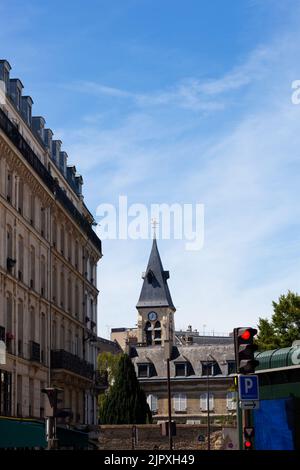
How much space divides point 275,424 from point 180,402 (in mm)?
73656

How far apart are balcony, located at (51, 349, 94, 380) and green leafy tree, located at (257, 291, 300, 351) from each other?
399 inches

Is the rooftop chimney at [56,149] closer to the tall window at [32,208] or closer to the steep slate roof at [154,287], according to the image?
the tall window at [32,208]

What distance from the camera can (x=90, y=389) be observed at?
51.5 m

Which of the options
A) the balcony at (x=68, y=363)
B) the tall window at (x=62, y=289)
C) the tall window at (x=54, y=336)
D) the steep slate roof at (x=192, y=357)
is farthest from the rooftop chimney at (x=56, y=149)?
the steep slate roof at (x=192, y=357)

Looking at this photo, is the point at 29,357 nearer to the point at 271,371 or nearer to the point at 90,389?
the point at 90,389

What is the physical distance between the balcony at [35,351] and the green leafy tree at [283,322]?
576 inches

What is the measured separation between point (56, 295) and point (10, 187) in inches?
382

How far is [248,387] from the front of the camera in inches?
524

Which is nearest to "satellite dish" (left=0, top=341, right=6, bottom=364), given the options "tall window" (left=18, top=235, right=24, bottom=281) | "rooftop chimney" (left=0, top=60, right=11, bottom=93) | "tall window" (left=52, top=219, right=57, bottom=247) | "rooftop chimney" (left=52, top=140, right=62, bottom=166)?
"tall window" (left=18, top=235, right=24, bottom=281)

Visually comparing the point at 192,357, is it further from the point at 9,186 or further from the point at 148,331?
the point at 9,186

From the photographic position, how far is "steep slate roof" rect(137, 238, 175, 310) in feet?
449

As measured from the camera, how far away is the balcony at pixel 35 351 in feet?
126
